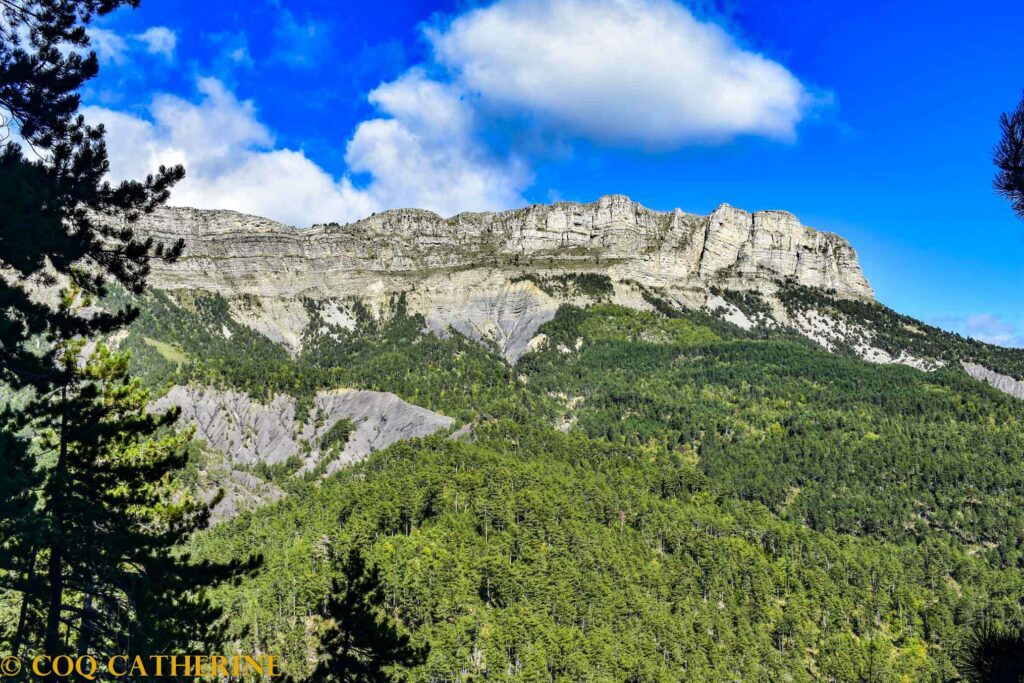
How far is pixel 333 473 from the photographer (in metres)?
117

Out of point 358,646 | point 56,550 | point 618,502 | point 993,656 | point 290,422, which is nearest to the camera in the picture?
point 993,656

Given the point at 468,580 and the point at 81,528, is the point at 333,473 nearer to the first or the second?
the point at 468,580

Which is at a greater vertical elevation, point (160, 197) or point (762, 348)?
point (762, 348)

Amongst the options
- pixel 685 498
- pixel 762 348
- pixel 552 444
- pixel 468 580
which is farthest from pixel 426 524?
pixel 762 348

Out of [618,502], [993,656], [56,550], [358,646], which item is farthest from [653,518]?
[993,656]

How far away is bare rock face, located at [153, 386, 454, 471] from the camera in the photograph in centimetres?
12569

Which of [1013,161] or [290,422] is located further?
[290,422]

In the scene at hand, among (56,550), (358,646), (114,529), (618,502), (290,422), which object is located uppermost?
(290,422)

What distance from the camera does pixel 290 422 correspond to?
136625mm

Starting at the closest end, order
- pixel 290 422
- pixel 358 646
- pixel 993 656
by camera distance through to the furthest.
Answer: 1. pixel 993 656
2. pixel 358 646
3. pixel 290 422

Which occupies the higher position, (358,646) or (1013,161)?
(1013,161)

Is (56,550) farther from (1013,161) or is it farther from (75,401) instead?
(1013,161)

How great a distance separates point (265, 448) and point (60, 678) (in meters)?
117

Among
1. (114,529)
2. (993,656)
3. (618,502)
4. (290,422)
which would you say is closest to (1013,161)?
(993,656)
